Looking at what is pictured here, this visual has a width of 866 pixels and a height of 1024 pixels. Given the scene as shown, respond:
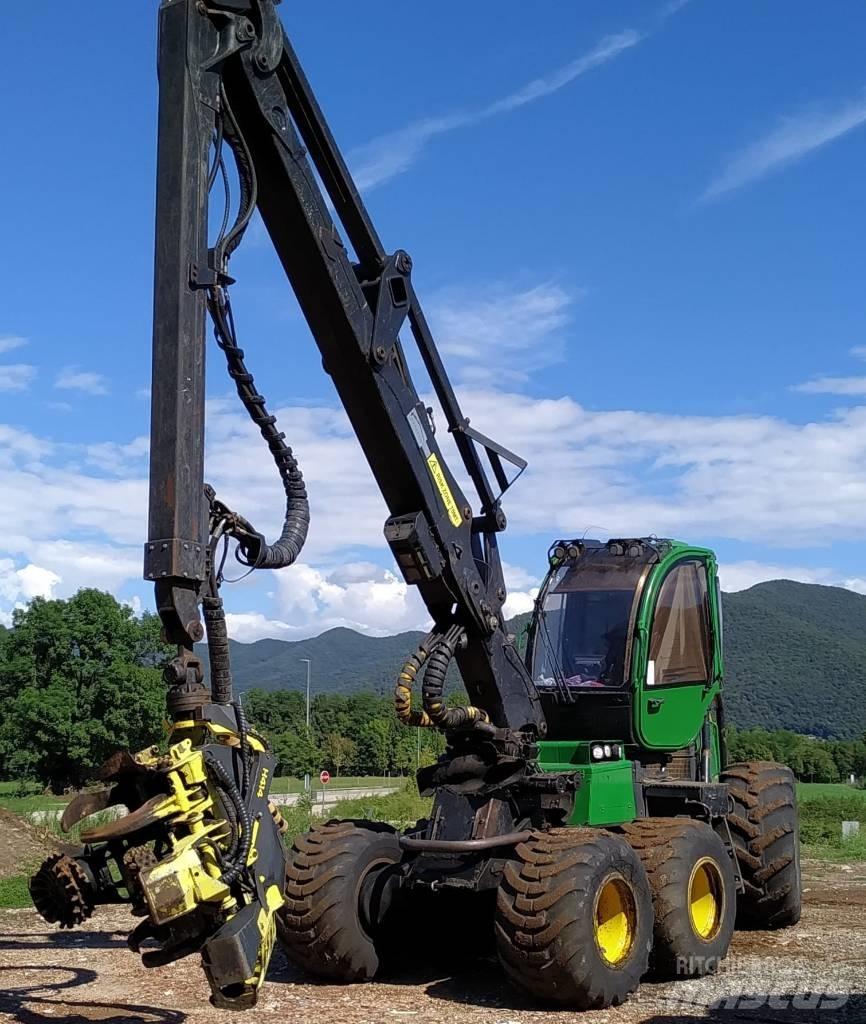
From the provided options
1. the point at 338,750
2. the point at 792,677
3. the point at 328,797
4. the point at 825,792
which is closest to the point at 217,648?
the point at 825,792

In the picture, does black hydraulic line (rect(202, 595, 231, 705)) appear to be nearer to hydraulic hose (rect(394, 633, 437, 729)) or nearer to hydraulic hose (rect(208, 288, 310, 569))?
hydraulic hose (rect(208, 288, 310, 569))

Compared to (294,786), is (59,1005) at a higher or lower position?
lower

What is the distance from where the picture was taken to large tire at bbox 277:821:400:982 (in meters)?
8.33

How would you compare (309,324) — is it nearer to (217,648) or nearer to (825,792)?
(217,648)

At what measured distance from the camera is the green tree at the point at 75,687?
5344cm

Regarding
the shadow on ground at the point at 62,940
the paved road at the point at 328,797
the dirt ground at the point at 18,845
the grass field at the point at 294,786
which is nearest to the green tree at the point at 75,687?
the grass field at the point at 294,786

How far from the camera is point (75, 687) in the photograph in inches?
2189

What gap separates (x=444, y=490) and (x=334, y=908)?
2916 millimetres

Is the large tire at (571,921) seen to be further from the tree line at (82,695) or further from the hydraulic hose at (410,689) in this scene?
the tree line at (82,695)

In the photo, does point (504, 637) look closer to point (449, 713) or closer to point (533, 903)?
point (449, 713)

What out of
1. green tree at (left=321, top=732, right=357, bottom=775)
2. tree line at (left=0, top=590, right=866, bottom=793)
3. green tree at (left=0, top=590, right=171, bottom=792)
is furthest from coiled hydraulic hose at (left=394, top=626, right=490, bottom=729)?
green tree at (left=321, top=732, right=357, bottom=775)

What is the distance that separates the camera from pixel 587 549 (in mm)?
10758

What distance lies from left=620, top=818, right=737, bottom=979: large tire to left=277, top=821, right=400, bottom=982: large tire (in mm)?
1875

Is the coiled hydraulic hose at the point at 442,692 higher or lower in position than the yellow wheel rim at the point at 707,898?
higher
